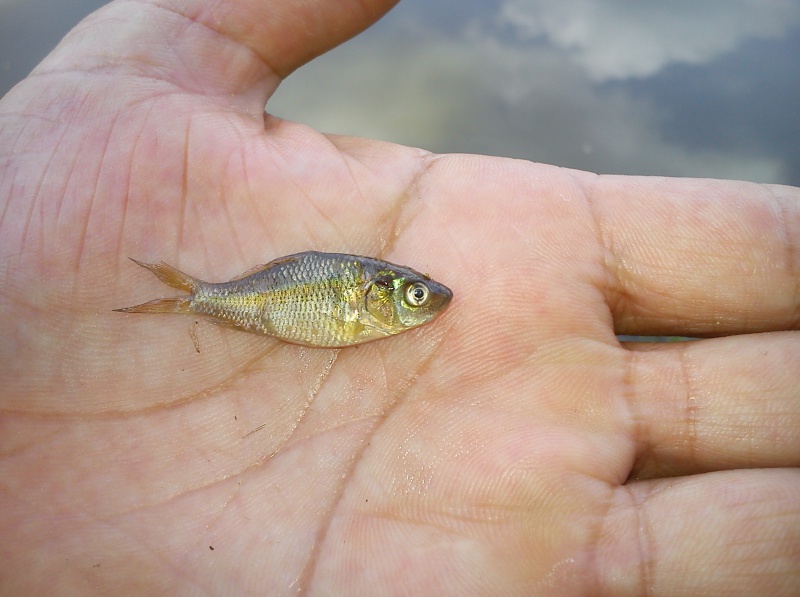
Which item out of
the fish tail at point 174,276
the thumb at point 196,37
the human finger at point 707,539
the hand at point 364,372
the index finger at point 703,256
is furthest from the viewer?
the thumb at point 196,37

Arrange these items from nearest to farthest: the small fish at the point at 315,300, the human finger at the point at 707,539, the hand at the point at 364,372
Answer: the human finger at the point at 707,539 < the hand at the point at 364,372 < the small fish at the point at 315,300

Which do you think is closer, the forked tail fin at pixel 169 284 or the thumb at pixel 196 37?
the forked tail fin at pixel 169 284

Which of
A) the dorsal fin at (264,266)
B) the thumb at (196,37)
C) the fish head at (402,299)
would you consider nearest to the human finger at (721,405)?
the fish head at (402,299)

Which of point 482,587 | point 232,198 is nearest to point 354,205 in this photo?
point 232,198

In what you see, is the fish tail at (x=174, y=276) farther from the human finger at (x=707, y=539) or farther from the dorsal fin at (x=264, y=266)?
the human finger at (x=707, y=539)

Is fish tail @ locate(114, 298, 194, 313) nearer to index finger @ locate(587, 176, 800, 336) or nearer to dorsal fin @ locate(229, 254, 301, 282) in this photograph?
dorsal fin @ locate(229, 254, 301, 282)

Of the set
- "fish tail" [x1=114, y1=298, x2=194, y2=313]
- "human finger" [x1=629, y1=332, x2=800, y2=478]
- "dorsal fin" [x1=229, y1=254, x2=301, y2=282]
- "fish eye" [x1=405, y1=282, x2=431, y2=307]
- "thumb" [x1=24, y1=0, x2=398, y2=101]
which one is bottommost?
"human finger" [x1=629, y1=332, x2=800, y2=478]

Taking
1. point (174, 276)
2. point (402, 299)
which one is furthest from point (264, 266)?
point (402, 299)

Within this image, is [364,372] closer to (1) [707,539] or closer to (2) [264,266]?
(2) [264,266]

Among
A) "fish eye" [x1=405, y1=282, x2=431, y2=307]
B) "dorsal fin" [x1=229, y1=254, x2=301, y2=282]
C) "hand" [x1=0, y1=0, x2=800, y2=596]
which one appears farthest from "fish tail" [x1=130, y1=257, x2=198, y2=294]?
"fish eye" [x1=405, y1=282, x2=431, y2=307]
